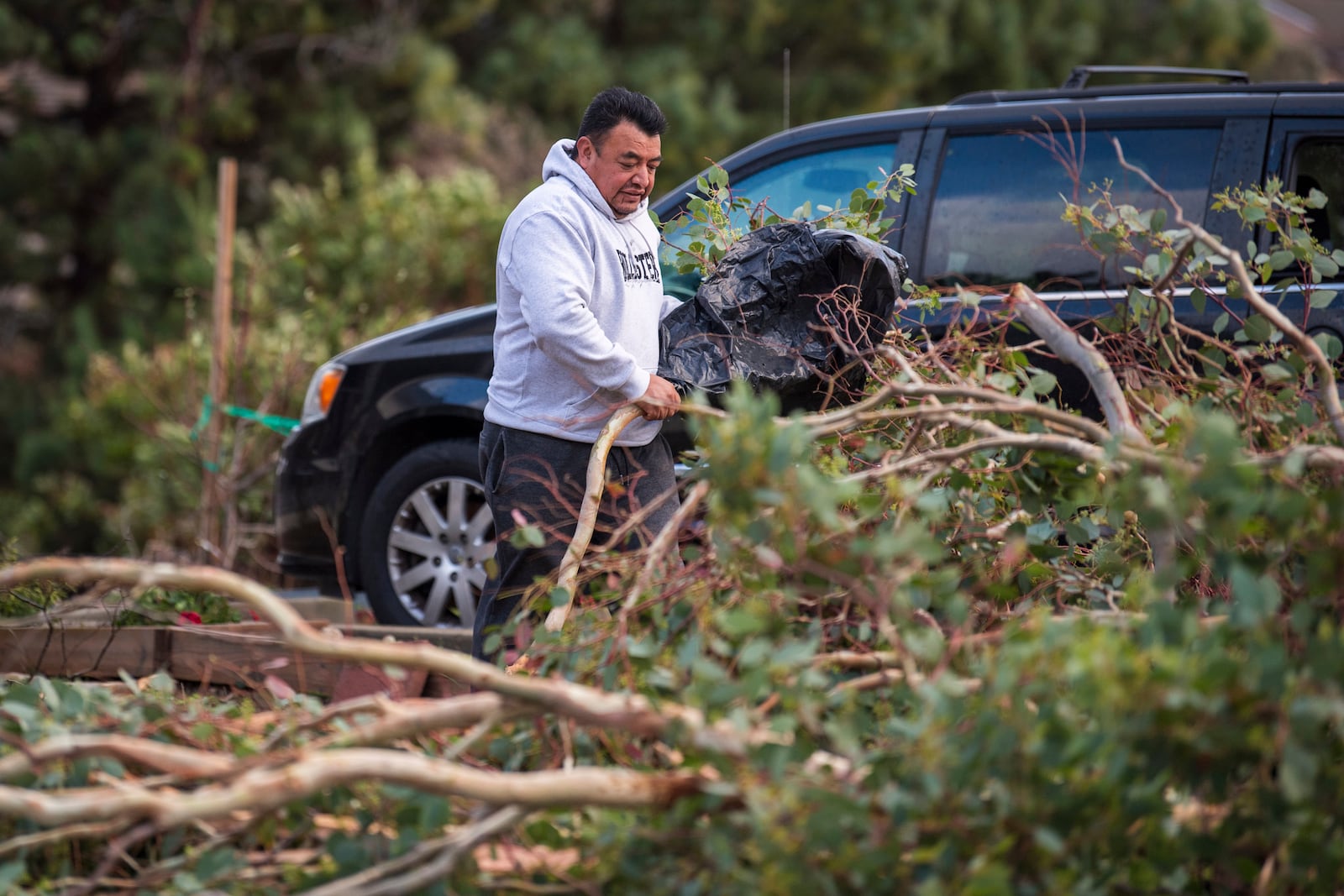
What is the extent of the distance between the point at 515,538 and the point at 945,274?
2.72 metres

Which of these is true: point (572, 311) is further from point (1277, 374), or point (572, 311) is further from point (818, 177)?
point (818, 177)

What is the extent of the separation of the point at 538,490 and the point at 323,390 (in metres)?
2.22

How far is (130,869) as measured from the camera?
7.94 ft

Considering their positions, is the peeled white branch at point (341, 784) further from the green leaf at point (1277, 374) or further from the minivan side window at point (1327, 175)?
the minivan side window at point (1327, 175)

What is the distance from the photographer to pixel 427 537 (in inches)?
211

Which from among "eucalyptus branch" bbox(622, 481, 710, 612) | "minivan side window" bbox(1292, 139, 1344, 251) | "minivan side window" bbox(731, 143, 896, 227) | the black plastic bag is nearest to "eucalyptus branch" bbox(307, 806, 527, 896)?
"eucalyptus branch" bbox(622, 481, 710, 612)

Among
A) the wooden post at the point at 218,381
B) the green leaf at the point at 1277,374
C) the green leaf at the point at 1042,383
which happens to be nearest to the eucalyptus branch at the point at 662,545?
the green leaf at the point at 1042,383

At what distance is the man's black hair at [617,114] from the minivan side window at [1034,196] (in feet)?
5.65

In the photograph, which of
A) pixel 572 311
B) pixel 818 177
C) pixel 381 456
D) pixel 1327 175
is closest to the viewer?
pixel 572 311

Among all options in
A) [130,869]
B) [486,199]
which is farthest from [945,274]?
[486,199]

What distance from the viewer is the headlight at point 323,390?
5527mm

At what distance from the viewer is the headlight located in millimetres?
5527

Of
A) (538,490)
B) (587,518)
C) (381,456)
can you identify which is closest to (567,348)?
(538,490)

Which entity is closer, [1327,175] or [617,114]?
[617,114]
